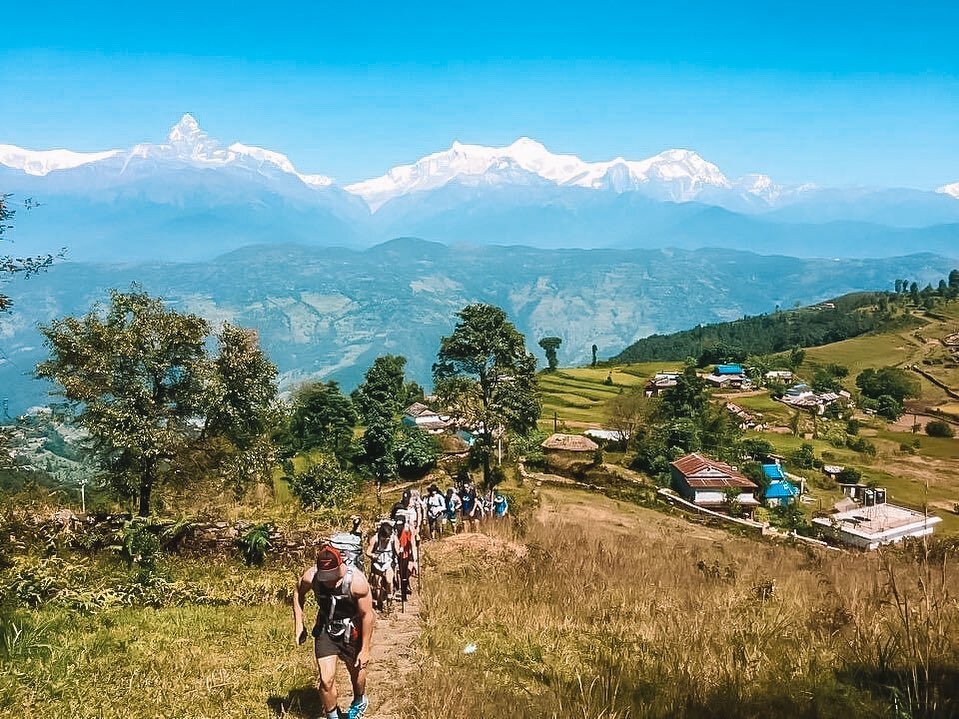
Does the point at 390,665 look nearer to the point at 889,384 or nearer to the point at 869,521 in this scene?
the point at 869,521

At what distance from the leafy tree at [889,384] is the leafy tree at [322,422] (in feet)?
228

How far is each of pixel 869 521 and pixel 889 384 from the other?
5716 cm

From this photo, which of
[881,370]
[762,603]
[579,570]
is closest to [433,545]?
[579,570]

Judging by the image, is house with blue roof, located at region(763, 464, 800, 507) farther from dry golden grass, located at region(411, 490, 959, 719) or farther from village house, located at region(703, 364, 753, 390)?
village house, located at region(703, 364, 753, 390)

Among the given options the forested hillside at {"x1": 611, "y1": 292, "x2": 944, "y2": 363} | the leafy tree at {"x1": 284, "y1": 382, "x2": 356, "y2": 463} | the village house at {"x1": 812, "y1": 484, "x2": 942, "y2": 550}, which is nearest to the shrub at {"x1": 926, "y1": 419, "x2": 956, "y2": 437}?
the village house at {"x1": 812, "y1": 484, "x2": 942, "y2": 550}

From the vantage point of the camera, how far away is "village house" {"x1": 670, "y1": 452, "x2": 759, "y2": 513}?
37.8 meters

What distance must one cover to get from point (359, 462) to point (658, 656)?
3370cm


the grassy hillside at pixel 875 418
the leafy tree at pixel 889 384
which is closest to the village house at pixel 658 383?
the grassy hillside at pixel 875 418

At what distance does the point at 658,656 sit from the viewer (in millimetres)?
5176

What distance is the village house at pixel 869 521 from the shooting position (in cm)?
3128

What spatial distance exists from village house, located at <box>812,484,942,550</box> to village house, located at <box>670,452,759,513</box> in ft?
15.2

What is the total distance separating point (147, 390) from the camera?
1187 cm

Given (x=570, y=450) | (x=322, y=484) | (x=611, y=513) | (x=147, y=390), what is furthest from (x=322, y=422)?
(x=147, y=390)

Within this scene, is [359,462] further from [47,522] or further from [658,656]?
[658,656]
